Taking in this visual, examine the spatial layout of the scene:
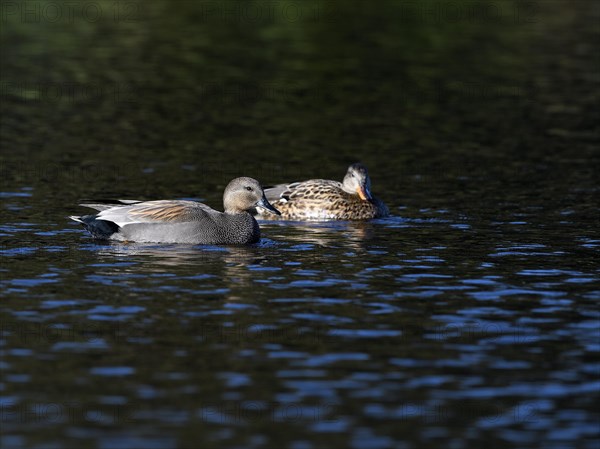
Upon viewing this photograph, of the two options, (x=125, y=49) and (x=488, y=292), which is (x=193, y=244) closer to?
(x=488, y=292)

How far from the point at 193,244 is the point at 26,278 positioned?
277cm

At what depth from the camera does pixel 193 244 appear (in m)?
16.9

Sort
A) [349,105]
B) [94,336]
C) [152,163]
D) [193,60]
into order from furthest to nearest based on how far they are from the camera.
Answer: [193,60]
[349,105]
[152,163]
[94,336]

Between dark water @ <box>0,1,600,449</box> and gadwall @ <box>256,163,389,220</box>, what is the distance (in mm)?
494

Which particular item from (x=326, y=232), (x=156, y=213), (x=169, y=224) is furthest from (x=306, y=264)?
(x=326, y=232)

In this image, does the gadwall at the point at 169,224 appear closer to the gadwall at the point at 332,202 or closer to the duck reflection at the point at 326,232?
the duck reflection at the point at 326,232

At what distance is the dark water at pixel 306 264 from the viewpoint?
10.3 metres

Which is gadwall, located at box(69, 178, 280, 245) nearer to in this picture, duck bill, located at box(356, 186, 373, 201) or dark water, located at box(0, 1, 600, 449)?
dark water, located at box(0, 1, 600, 449)

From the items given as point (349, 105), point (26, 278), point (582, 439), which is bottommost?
point (582, 439)

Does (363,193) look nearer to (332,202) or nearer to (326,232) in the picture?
(332,202)

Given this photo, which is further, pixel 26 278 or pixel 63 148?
pixel 63 148

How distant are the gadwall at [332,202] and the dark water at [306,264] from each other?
0.49 meters

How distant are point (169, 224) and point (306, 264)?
6.40ft

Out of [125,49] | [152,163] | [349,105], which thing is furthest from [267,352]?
[125,49]
